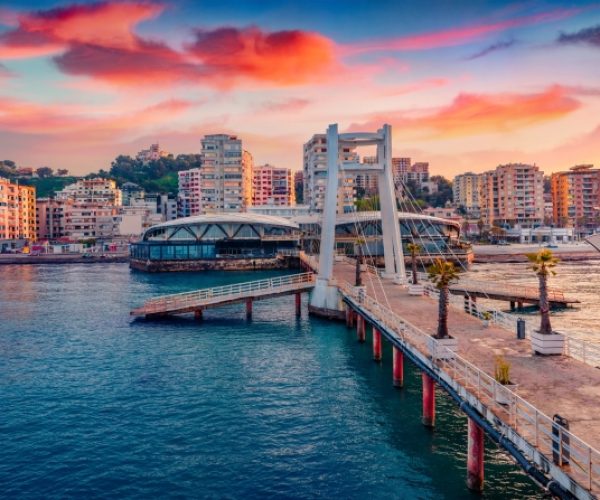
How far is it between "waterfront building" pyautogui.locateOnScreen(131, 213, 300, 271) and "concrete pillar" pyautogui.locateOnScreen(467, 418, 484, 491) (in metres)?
98.3

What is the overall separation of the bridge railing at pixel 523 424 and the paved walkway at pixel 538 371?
973 millimetres

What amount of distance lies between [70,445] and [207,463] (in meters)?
7.13

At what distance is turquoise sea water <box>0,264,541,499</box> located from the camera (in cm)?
2062

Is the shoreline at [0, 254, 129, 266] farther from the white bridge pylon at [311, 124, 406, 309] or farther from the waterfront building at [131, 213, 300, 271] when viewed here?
the white bridge pylon at [311, 124, 406, 309]

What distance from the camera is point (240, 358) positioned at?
3978cm

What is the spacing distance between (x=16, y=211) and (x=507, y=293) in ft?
518

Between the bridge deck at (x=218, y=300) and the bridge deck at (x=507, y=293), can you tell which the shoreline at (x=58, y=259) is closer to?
the bridge deck at (x=218, y=300)

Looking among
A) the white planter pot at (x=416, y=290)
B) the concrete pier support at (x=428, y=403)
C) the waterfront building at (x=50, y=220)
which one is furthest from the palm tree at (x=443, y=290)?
Answer: the waterfront building at (x=50, y=220)

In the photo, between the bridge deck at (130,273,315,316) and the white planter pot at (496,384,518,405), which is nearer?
the white planter pot at (496,384,518,405)

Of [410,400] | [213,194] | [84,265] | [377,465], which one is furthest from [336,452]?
[213,194]

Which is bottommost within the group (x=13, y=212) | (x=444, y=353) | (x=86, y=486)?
(x=86, y=486)

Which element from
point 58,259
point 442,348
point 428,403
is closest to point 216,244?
point 58,259

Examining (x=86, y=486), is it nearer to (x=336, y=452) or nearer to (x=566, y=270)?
(x=336, y=452)

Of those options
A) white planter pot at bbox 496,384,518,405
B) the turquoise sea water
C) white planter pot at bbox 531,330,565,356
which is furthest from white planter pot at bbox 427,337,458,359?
white planter pot at bbox 496,384,518,405
